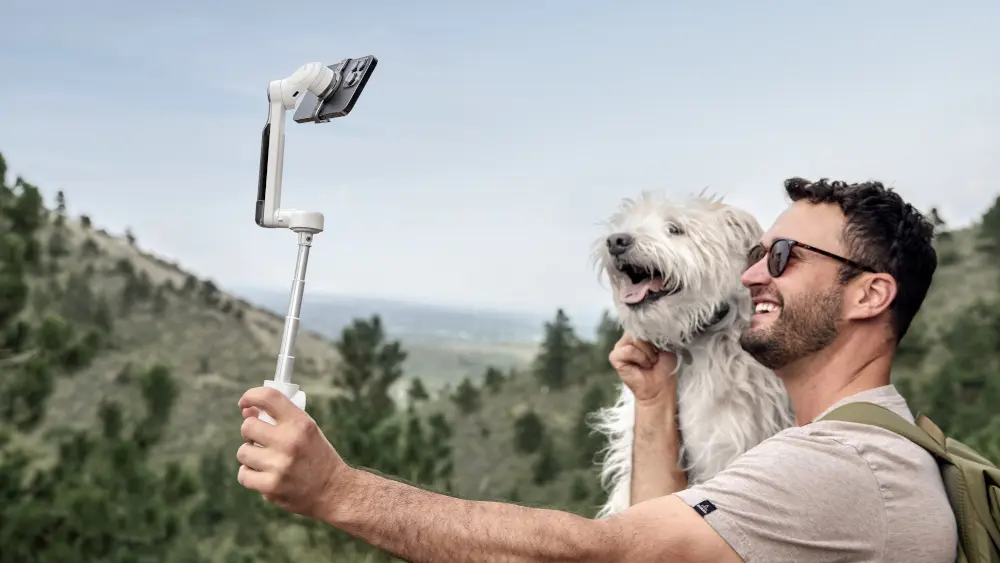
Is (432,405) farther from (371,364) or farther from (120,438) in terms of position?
(120,438)

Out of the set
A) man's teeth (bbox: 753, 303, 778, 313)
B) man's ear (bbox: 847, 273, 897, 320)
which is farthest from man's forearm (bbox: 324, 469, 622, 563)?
man's ear (bbox: 847, 273, 897, 320)

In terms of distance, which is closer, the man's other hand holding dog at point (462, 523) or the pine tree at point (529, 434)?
the man's other hand holding dog at point (462, 523)

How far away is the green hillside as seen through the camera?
16.1m

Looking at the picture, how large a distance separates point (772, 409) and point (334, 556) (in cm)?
1539

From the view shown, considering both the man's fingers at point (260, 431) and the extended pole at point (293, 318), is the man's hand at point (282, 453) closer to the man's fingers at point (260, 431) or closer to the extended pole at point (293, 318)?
the man's fingers at point (260, 431)

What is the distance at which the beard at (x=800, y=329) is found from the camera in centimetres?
355

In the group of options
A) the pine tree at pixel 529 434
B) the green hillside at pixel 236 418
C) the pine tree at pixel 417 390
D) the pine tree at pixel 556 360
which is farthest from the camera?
the pine tree at pixel 556 360

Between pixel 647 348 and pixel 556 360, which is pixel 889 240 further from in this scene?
pixel 556 360

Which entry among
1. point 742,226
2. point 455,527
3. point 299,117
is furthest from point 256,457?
point 742,226

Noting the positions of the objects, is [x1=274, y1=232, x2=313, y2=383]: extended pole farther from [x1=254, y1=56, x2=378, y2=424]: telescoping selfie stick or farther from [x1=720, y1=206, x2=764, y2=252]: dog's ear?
[x1=720, y1=206, x2=764, y2=252]: dog's ear

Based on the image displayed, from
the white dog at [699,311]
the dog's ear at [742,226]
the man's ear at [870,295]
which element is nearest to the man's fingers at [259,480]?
the man's ear at [870,295]

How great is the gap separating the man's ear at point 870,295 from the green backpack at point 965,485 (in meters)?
0.36

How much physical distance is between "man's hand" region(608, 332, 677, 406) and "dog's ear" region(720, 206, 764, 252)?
575 millimetres

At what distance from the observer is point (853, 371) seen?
356 cm
